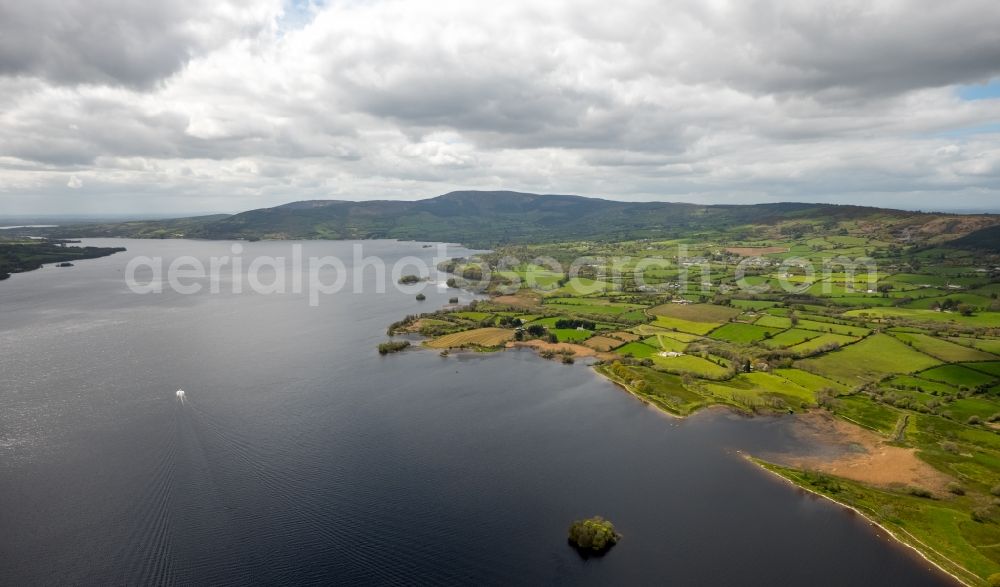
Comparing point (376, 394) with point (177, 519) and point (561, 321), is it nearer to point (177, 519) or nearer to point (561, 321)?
point (177, 519)

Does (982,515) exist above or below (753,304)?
below

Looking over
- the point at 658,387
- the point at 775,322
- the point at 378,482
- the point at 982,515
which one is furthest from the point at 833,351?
the point at 378,482

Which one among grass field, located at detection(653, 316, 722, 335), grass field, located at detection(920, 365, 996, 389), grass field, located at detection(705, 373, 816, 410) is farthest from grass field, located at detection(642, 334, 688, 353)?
grass field, located at detection(920, 365, 996, 389)

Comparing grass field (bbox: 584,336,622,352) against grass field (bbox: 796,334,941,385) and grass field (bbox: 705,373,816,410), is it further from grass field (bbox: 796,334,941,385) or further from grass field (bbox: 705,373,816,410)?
grass field (bbox: 796,334,941,385)

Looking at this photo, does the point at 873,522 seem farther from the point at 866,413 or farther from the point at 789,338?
the point at 789,338

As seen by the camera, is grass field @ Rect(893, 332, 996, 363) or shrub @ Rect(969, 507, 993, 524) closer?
shrub @ Rect(969, 507, 993, 524)
